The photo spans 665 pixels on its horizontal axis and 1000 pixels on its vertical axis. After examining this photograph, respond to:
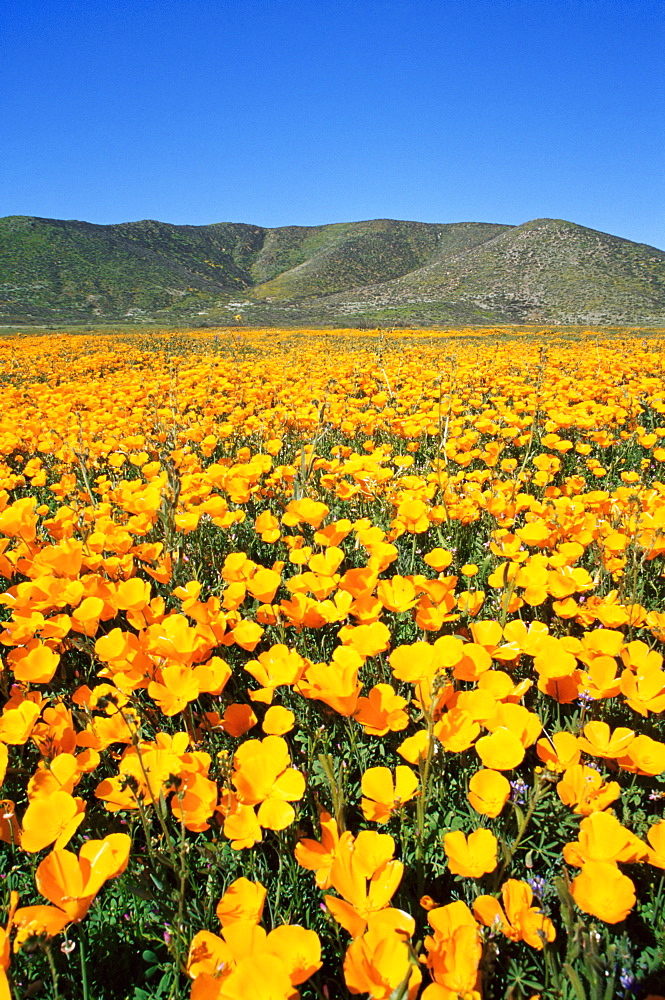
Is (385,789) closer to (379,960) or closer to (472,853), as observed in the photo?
(472,853)

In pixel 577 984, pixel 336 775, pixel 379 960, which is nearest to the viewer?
pixel 577 984

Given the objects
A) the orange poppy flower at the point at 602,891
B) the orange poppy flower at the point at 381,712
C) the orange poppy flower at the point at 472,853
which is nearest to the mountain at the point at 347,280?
the orange poppy flower at the point at 381,712

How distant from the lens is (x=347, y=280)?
79.0 m

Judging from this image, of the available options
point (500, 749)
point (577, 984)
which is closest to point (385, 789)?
point (500, 749)

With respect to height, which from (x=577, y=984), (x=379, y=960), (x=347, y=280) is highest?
(x=347, y=280)

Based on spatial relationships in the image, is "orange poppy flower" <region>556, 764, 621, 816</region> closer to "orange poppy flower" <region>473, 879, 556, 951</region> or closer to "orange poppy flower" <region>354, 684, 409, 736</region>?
"orange poppy flower" <region>473, 879, 556, 951</region>

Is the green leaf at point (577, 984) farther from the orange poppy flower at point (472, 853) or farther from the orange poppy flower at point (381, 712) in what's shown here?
the orange poppy flower at point (381, 712)

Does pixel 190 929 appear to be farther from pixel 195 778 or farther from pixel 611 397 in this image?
pixel 611 397

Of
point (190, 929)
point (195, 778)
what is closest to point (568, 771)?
point (195, 778)

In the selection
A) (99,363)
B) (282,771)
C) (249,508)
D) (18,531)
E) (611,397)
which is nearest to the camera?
(282,771)

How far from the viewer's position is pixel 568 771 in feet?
3.95

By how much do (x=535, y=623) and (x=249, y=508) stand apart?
239cm

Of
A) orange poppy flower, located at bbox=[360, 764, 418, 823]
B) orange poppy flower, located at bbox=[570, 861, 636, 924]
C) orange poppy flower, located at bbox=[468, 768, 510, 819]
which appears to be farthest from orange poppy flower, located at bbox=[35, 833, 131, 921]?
orange poppy flower, located at bbox=[570, 861, 636, 924]

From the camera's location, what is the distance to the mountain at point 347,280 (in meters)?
42.2
